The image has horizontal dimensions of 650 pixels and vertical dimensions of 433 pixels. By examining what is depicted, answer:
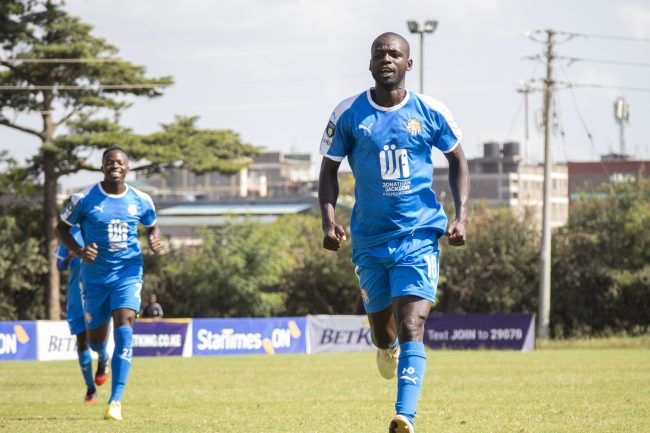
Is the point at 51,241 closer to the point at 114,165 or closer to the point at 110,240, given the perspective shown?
the point at 110,240

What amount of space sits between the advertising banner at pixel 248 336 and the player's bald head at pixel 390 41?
29.4 m

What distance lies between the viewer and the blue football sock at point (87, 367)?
50.9 ft

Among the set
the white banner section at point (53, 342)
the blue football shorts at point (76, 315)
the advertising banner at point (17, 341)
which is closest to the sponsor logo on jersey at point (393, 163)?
the blue football shorts at point (76, 315)

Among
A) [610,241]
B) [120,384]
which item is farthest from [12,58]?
[120,384]

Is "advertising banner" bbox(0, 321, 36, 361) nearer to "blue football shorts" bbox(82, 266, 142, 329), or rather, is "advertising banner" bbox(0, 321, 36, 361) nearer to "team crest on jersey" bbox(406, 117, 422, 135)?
"blue football shorts" bbox(82, 266, 142, 329)

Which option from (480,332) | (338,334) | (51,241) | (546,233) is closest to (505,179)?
(546,233)

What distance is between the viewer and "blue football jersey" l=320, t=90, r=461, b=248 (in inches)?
370

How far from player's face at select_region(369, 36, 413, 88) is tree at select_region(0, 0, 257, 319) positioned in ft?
134

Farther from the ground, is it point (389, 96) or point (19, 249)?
point (389, 96)

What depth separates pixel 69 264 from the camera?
17.0 metres

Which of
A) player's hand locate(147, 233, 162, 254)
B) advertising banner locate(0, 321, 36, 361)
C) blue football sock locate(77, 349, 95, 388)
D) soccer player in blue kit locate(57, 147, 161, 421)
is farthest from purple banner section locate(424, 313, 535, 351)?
soccer player in blue kit locate(57, 147, 161, 421)

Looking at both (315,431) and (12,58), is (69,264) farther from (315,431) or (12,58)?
(12,58)

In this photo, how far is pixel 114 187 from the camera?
14.0 meters

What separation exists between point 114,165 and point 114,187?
1.35 feet
